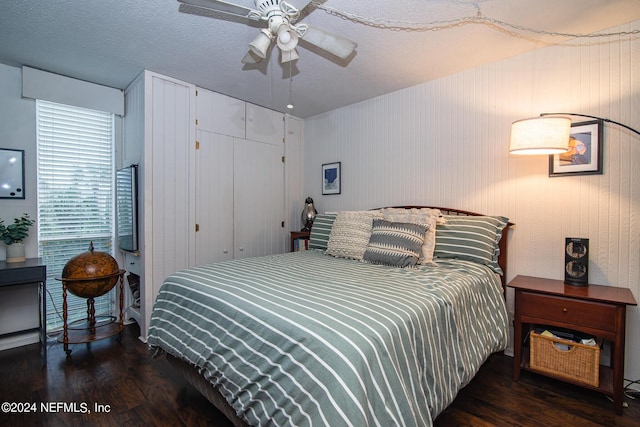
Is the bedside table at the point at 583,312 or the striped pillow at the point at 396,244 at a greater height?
the striped pillow at the point at 396,244

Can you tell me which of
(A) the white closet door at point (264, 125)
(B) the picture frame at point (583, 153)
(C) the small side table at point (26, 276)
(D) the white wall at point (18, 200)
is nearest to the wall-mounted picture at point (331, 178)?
(A) the white closet door at point (264, 125)

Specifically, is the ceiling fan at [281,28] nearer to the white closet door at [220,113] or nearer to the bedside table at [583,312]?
the white closet door at [220,113]

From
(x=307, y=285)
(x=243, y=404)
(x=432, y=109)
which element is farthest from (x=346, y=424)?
(x=432, y=109)

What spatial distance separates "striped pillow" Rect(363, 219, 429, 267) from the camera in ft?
7.54

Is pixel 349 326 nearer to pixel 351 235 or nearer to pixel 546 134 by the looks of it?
pixel 351 235

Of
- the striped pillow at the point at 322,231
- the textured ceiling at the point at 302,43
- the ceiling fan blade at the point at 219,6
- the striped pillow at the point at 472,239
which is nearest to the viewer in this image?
the ceiling fan blade at the point at 219,6

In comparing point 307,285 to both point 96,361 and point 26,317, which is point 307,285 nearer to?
point 96,361

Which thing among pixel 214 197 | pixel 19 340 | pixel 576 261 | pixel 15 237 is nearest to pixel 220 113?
pixel 214 197

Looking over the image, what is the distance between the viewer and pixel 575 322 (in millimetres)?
1904

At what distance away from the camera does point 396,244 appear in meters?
2.37

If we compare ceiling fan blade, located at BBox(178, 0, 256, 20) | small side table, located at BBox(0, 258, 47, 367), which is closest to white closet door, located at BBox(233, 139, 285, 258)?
small side table, located at BBox(0, 258, 47, 367)

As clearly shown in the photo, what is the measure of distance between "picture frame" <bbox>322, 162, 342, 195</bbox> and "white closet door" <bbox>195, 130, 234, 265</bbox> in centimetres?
120

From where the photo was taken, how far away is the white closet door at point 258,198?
3627 mm

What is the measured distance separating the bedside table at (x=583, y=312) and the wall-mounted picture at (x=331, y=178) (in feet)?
7.30
